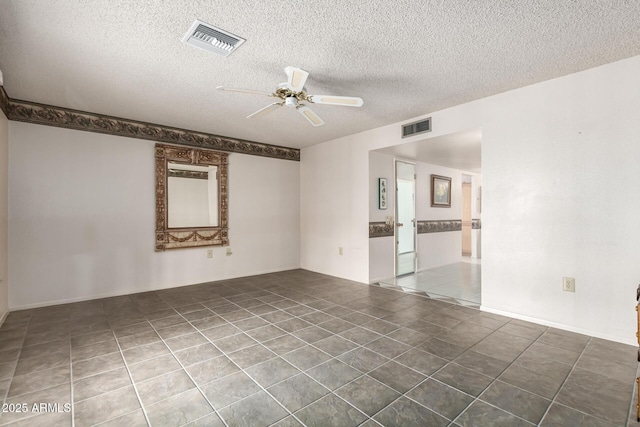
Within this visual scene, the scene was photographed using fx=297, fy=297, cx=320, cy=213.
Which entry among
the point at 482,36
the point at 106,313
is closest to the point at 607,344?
the point at 482,36

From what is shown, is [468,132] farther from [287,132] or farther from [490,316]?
[287,132]

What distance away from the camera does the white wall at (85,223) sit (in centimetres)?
374

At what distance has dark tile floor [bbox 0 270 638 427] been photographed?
5.80ft

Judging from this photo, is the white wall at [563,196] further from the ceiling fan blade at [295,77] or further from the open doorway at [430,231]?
the ceiling fan blade at [295,77]

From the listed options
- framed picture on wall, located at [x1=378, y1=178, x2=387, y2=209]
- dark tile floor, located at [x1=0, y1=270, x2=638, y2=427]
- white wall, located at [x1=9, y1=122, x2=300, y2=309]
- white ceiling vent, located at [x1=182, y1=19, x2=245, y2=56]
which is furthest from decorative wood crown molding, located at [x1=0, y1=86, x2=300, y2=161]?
white ceiling vent, located at [x1=182, y1=19, x2=245, y2=56]

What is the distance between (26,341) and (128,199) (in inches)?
86.9

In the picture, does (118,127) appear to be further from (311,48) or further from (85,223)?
(311,48)

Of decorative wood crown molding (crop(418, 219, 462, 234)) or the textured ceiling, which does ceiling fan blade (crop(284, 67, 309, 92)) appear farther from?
decorative wood crown molding (crop(418, 219, 462, 234))

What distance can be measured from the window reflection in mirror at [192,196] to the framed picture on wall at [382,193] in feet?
9.56

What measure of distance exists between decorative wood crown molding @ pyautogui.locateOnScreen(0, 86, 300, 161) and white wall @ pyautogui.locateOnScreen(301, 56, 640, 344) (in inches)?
137

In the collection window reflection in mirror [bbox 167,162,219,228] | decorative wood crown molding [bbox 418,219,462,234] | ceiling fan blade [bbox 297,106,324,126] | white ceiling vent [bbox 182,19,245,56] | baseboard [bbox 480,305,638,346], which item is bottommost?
baseboard [bbox 480,305,638,346]

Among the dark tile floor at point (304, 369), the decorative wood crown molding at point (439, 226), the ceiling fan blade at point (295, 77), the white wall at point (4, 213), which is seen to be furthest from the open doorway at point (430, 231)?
the white wall at point (4, 213)

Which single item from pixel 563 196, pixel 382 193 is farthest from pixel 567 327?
pixel 382 193

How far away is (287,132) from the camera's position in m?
5.11
